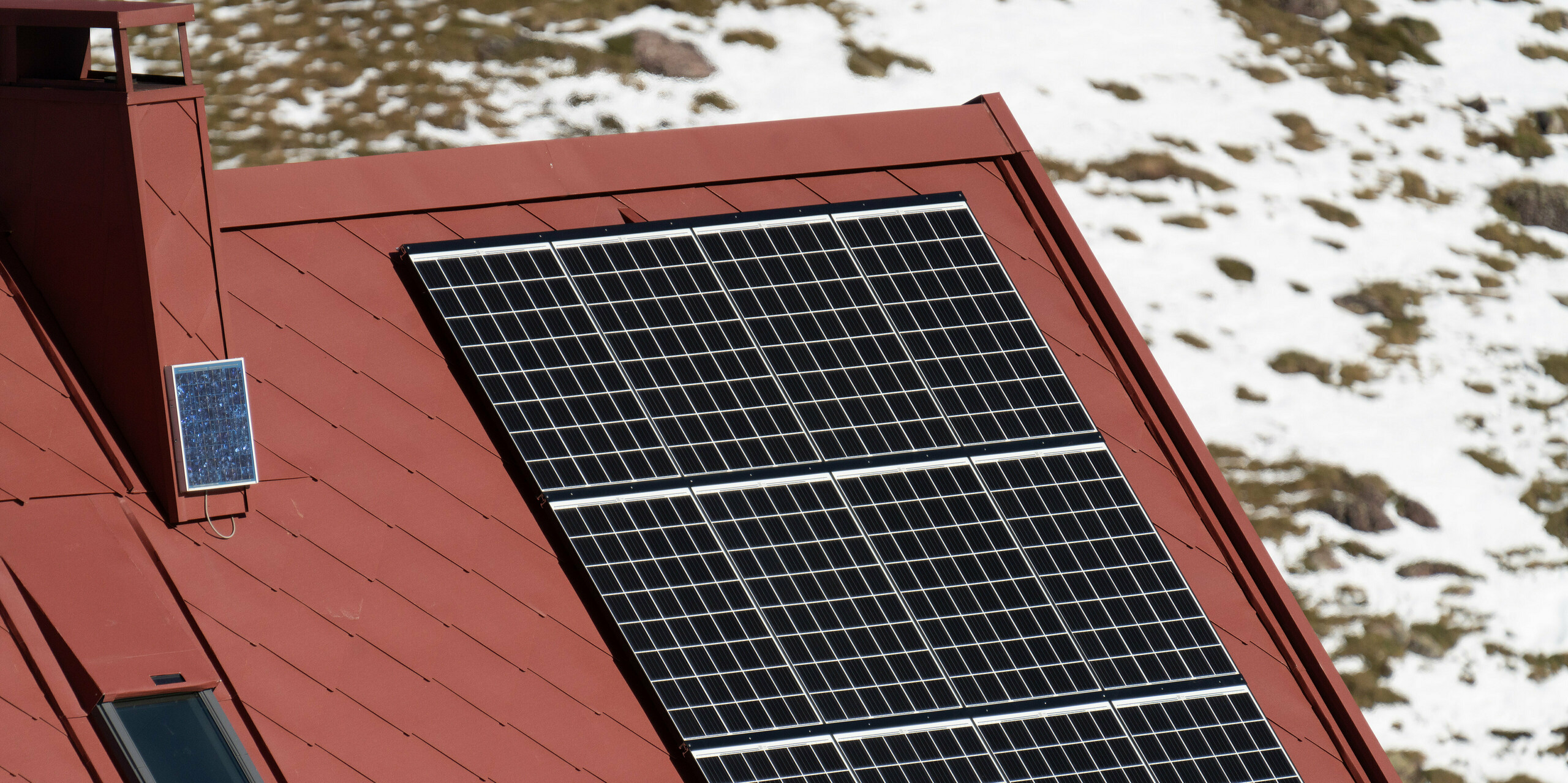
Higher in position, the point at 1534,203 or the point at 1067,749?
the point at 1067,749

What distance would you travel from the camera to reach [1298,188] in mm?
33906

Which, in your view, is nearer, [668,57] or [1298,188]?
[668,57]

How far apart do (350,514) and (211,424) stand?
1.28 metres

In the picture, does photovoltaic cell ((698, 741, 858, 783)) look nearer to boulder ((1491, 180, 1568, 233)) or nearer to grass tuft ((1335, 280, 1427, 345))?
grass tuft ((1335, 280, 1427, 345))

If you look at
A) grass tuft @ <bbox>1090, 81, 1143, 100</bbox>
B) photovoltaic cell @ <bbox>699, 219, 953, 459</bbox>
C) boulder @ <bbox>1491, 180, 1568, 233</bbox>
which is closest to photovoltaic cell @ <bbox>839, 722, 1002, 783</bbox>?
photovoltaic cell @ <bbox>699, 219, 953, 459</bbox>

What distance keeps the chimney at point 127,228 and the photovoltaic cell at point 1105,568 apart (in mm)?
6280

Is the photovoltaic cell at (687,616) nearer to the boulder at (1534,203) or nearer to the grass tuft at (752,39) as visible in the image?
the grass tuft at (752,39)

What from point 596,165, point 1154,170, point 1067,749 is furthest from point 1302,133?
point 1067,749

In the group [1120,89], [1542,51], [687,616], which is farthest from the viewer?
[1542,51]

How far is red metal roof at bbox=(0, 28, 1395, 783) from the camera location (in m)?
10.2

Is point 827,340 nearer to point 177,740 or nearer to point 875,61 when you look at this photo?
point 177,740

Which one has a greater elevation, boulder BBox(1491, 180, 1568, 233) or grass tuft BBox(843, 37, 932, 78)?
grass tuft BBox(843, 37, 932, 78)

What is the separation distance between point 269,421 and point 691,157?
14.3 feet

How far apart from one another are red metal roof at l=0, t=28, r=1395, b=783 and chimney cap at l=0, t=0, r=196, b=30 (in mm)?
632
